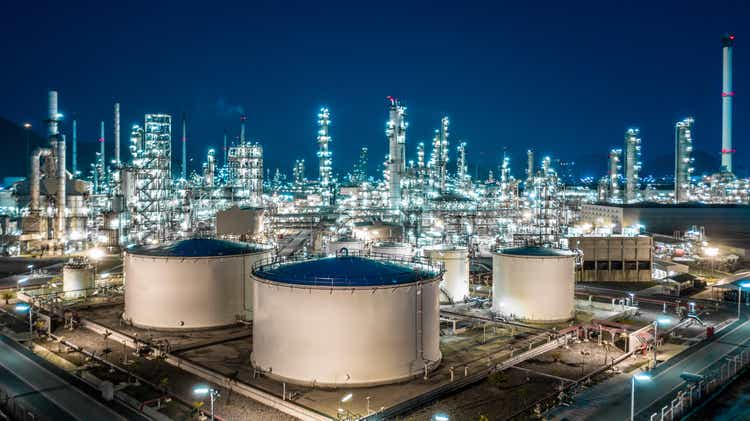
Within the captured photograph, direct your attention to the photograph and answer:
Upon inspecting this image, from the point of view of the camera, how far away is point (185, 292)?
27.6 metres

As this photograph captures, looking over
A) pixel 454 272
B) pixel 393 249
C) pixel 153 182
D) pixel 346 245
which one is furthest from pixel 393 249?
pixel 153 182

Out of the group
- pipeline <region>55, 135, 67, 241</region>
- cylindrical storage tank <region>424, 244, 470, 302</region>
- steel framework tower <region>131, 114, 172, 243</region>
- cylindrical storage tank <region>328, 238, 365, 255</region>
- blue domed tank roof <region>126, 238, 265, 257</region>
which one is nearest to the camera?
blue domed tank roof <region>126, 238, 265, 257</region>

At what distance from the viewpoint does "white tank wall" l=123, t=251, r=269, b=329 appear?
1087 inches

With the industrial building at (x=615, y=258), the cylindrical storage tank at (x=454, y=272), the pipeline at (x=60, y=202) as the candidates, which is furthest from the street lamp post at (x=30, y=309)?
the industrial building at (x=615, y=258)

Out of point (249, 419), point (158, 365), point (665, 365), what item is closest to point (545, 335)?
point (665, 365)

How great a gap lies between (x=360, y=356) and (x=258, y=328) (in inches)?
161

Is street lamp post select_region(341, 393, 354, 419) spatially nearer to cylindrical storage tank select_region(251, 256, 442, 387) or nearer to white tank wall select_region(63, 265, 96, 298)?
cylindrical storage tank select_region(251, 256, 442, 387)

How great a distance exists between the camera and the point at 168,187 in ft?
178

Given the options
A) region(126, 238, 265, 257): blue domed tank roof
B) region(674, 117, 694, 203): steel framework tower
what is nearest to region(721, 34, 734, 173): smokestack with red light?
region(674, 117, 694, 203): steel framework tower

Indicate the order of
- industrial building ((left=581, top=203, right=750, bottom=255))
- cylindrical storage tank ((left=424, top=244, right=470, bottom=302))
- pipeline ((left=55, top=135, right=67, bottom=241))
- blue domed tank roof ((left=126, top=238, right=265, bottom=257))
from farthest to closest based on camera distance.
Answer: industrial building ((left=581, top=203, right=750, bottom=255))
pipeline ((left=55, top=135, right=67, bottom=241))
cylindrical storage tank ((left=424, top=244, right=470, bottom=302))
blue domed tank roof ((left=126, top=238, right=265, bottom=257))

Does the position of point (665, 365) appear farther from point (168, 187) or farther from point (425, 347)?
point (168, 187)

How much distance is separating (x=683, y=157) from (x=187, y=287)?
294 feet

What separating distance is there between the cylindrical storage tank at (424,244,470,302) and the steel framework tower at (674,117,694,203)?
7366 centimetres

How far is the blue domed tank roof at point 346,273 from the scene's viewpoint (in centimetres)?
1995
